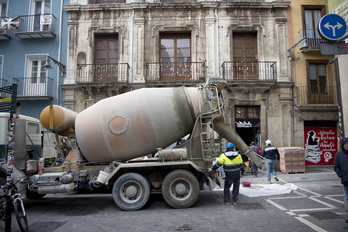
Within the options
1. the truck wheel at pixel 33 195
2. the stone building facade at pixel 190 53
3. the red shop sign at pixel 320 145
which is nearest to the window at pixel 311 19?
the stone building facade at pixel 190 53

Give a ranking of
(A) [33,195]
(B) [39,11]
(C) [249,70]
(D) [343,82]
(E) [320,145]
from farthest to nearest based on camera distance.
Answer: (B) [39,11] → (C) [249,70] → (E) [320,145] → (A) [33,195] → (D) [343,82]

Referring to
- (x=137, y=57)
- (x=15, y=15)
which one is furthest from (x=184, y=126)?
(x=15, y=15)

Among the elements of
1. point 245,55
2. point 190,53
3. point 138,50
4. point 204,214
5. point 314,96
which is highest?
point 138,50

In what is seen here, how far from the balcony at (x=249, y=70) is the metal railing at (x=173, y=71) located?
148 centimetres

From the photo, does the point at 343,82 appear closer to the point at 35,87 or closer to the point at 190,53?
the point at 190,53

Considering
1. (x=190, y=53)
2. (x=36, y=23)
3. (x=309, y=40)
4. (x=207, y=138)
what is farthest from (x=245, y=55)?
(x=36, y=23)

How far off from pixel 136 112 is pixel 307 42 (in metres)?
12.4

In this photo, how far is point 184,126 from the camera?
6.91m

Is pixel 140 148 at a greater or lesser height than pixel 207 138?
lesser

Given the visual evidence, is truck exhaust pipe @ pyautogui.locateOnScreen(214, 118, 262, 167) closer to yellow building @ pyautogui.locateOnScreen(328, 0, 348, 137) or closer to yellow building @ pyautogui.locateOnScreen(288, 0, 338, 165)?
yellow building @ pyautogui.locateOnScreen(328, 0, 348, 137)

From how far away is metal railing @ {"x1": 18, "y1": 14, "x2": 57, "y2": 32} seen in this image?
15.3m

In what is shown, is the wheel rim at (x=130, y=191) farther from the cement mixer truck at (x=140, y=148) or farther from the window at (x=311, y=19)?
the window at (x=311, y=19)

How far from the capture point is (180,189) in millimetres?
6473

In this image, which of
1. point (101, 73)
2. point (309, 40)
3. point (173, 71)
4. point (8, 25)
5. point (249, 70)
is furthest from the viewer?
point (8, 25)
